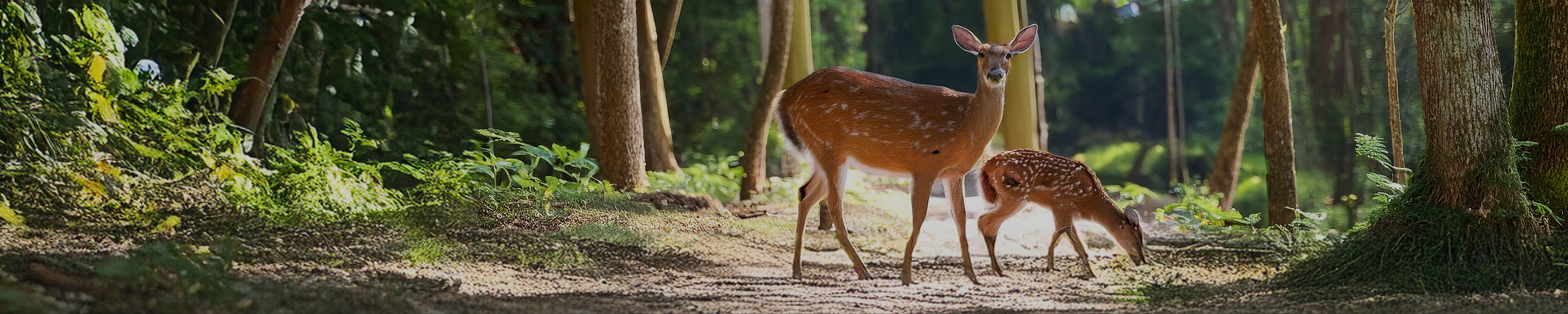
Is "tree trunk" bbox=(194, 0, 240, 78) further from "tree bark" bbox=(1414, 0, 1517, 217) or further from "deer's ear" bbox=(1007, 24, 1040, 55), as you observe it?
"tree bark" bbox=(1414, 0, 1517, 217)

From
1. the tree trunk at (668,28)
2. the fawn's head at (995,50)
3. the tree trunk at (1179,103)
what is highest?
the tree trunk at (668,28)

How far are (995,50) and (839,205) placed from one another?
1.15m

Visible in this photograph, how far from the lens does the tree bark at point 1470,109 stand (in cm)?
565

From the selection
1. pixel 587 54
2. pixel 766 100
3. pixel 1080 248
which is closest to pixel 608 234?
pixel 1080 248

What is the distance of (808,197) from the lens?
22.6ft

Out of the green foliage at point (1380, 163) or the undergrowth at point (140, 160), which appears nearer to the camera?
the undergrowth at point (140, 160)

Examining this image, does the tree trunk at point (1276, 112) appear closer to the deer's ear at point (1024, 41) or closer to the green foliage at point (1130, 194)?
the green foliage at point (1130, 194)

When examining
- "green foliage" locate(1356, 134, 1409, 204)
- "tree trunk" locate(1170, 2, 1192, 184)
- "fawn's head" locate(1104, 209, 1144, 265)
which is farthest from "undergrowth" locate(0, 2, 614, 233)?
"tree trunk" locate(1170, 2, 1192, 184)

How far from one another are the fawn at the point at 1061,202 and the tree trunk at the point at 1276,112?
1.49 meters

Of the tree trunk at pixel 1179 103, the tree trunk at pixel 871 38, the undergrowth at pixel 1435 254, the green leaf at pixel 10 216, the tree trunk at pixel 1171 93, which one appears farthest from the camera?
the tree trunk at pixel 871 38

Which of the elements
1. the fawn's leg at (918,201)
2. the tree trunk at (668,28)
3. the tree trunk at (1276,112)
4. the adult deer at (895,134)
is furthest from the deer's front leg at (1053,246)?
the tree trunk at (668,28)

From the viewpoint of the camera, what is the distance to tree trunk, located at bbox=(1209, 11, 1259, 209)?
1045 centimetres

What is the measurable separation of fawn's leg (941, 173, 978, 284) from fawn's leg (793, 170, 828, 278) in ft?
1.92

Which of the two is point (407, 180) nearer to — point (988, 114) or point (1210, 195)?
point (988, 114)
